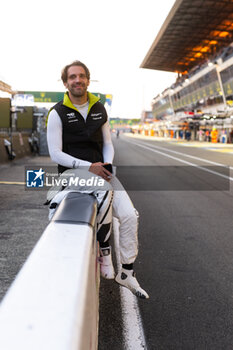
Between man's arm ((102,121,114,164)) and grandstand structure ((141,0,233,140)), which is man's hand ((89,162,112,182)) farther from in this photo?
grandstand structure ((141,0,233,140))

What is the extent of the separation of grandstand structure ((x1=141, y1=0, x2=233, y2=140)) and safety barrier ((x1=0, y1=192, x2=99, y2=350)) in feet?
146

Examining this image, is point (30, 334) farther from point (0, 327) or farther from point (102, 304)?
point (102, 304)

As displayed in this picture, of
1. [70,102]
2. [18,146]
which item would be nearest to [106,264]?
[70,102]

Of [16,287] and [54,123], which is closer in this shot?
[16,287]

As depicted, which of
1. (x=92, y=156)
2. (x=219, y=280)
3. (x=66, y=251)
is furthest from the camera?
(x=219, y=280)

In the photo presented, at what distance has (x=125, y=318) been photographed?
294 centimetres

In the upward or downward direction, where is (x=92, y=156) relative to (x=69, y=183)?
upward

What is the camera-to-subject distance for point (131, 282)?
10.5 ft

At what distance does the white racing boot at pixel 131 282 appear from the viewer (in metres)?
3.18

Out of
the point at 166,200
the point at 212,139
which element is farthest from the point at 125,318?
the point at 212,139

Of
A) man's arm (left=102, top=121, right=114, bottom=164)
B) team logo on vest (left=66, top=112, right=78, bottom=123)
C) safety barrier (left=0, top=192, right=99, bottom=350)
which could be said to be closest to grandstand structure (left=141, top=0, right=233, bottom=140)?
man's arm (left=102, top=121, right=114, bottom=164)

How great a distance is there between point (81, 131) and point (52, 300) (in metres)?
2.31

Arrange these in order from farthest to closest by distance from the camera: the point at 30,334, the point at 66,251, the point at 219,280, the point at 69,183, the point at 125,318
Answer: the point at 219,280
the point at 69,183
the point at 125,318
the point at 66,251
the point at 30,334

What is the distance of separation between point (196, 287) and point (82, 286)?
252 centimetres
